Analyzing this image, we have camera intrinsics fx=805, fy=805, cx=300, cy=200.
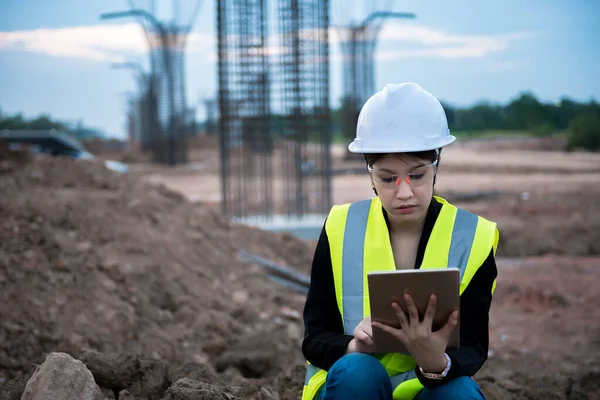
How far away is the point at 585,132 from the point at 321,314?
14.0 m

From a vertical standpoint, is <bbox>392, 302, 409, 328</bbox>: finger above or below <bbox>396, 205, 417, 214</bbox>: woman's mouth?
below

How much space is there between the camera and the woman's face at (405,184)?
252 cm

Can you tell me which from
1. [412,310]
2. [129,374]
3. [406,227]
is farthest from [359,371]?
[129,374]

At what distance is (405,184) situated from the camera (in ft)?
8.23

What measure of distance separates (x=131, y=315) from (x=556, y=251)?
7498 mm

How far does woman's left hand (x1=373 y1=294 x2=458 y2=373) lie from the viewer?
2219 mm

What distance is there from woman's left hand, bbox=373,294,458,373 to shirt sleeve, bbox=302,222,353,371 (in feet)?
1.03

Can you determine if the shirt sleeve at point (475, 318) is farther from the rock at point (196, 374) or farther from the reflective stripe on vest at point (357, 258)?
the rock at point (196, 374)

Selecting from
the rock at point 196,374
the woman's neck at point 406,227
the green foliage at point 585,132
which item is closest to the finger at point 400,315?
the woman's neck at point 406,227

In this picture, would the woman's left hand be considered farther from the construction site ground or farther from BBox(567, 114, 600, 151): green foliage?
BBox(567, 114, 600, 151): green foliage

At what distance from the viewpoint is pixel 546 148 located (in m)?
18.4

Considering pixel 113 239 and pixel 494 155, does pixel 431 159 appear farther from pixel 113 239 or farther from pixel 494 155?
pixel 494 155

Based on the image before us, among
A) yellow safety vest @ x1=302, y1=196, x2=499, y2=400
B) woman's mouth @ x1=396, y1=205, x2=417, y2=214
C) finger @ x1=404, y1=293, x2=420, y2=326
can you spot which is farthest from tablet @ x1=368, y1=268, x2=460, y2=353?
woman's mouth @ x1=396, y1=205, x2=417, y2=214

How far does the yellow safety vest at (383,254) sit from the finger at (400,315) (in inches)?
11.4
